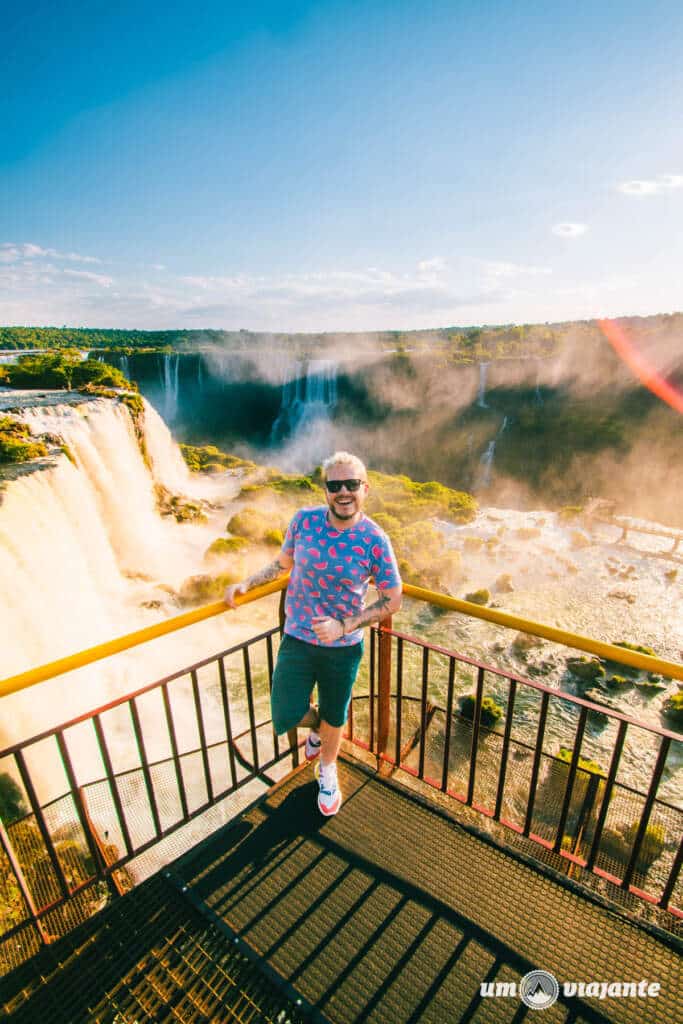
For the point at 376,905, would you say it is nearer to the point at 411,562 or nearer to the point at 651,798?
the point at 651,798

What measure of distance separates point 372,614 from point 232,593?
828mm

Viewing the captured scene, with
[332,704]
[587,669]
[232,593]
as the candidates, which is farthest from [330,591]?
[587,669]

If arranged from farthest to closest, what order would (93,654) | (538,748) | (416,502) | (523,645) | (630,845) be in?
(416,502) → (523,645) → (630,845) → (538,748) → (93,654)

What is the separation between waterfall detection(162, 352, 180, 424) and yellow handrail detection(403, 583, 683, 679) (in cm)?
5160

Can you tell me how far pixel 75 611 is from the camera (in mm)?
11430

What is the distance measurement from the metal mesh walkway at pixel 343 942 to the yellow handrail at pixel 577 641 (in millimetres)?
1371

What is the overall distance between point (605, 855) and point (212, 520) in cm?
1884

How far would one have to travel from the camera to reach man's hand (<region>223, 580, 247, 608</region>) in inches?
Result: 113

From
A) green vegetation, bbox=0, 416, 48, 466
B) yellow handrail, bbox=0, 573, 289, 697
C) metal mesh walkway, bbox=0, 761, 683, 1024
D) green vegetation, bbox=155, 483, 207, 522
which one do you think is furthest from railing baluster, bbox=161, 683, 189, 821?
green vegetation, bbox=155, 483, 207, 522

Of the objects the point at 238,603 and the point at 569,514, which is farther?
the point at 569,514

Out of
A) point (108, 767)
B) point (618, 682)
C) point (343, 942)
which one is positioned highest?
point (108, 767)

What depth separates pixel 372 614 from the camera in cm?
267

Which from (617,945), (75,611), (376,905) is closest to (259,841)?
(376,905)

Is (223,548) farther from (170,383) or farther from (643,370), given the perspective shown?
(643,370)
